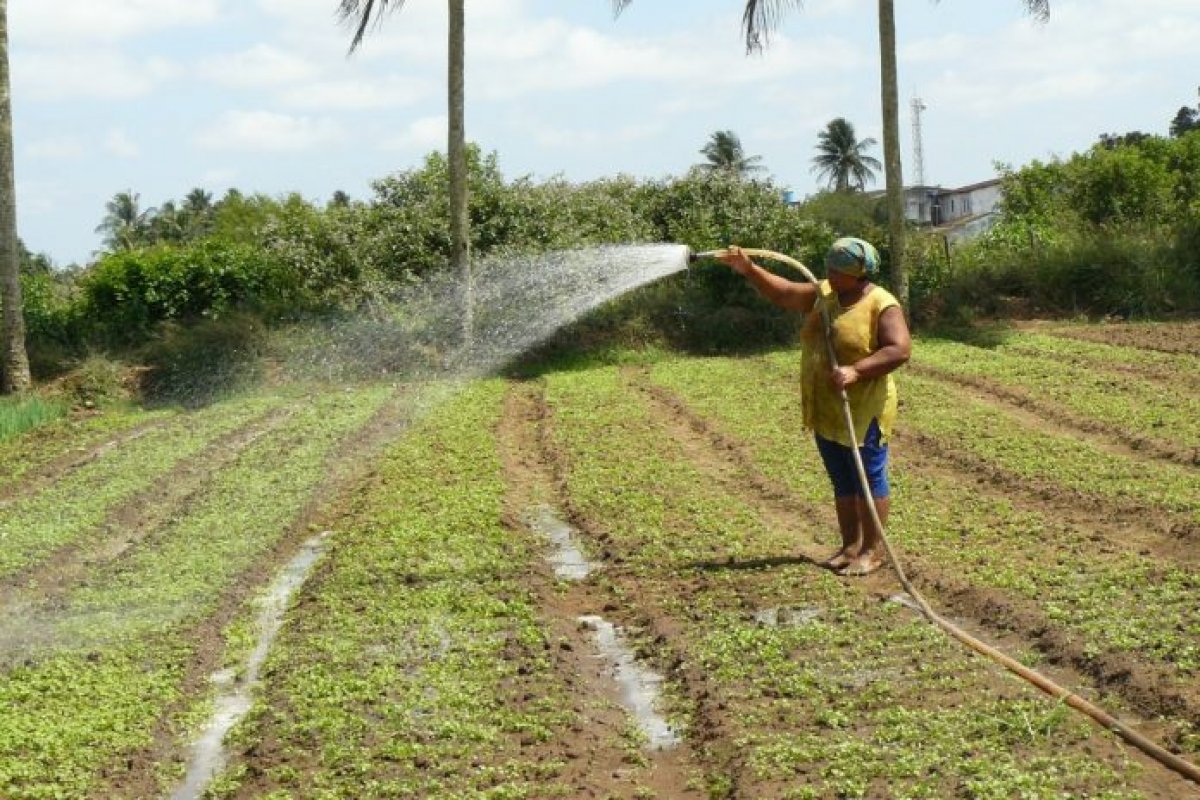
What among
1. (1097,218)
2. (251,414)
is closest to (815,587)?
(251,414)

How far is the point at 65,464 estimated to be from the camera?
43.6ft

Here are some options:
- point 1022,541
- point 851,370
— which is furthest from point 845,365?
point 1022,541

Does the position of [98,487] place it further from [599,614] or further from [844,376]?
[844,376]

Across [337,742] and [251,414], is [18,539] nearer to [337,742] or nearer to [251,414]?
[337,742]

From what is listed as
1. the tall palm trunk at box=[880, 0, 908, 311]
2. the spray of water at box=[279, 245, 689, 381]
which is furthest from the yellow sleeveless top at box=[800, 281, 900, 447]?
the tall palm trunk at box=[880, 0, 908, 311]

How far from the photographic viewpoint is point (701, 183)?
22688 millimetres

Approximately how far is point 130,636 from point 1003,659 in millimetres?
3995

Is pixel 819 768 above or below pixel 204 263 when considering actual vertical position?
below

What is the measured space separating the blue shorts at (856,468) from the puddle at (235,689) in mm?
2938

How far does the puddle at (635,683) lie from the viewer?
547 cm

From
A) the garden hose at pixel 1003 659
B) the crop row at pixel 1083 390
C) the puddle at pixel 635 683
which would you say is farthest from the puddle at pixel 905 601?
the crop row at pixel 1083 390

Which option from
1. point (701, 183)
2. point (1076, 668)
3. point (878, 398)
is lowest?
point (1076, 668)

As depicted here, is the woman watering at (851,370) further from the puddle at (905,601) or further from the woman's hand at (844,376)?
the puddle at (905,601)

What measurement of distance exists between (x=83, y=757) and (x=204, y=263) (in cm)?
1527
